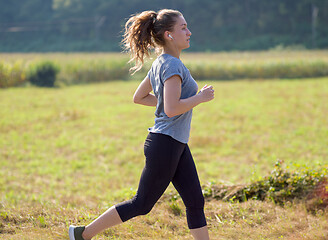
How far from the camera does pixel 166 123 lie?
7.99 ft

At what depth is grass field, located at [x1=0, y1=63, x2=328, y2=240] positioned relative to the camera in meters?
3.27

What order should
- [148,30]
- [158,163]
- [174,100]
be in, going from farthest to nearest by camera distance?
[148,30] < [158,163] < [174,100]

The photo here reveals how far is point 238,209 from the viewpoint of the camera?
3.58 m

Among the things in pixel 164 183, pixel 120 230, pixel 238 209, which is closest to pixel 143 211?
pixel 164 183

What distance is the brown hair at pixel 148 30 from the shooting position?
8.01ft

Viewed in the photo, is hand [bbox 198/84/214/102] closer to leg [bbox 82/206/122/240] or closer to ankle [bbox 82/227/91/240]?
leg [bbox 82/206/122/240]

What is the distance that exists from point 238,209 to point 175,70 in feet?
5.93

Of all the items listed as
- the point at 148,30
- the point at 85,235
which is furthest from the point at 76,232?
the point at 148,30

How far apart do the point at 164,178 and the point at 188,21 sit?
57017 millimetres

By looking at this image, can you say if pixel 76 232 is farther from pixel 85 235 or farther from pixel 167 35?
pixel 167 35

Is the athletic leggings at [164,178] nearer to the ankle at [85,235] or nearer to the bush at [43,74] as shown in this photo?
the ankle at [85,235]

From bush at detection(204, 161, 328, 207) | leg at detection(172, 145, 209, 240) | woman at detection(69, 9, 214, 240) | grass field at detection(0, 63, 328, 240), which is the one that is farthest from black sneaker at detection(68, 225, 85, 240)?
bush at detection(204, 161, 328, 207)

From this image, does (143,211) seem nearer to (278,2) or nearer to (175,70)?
(175,70)

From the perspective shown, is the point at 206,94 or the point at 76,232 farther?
the point at 76,232
